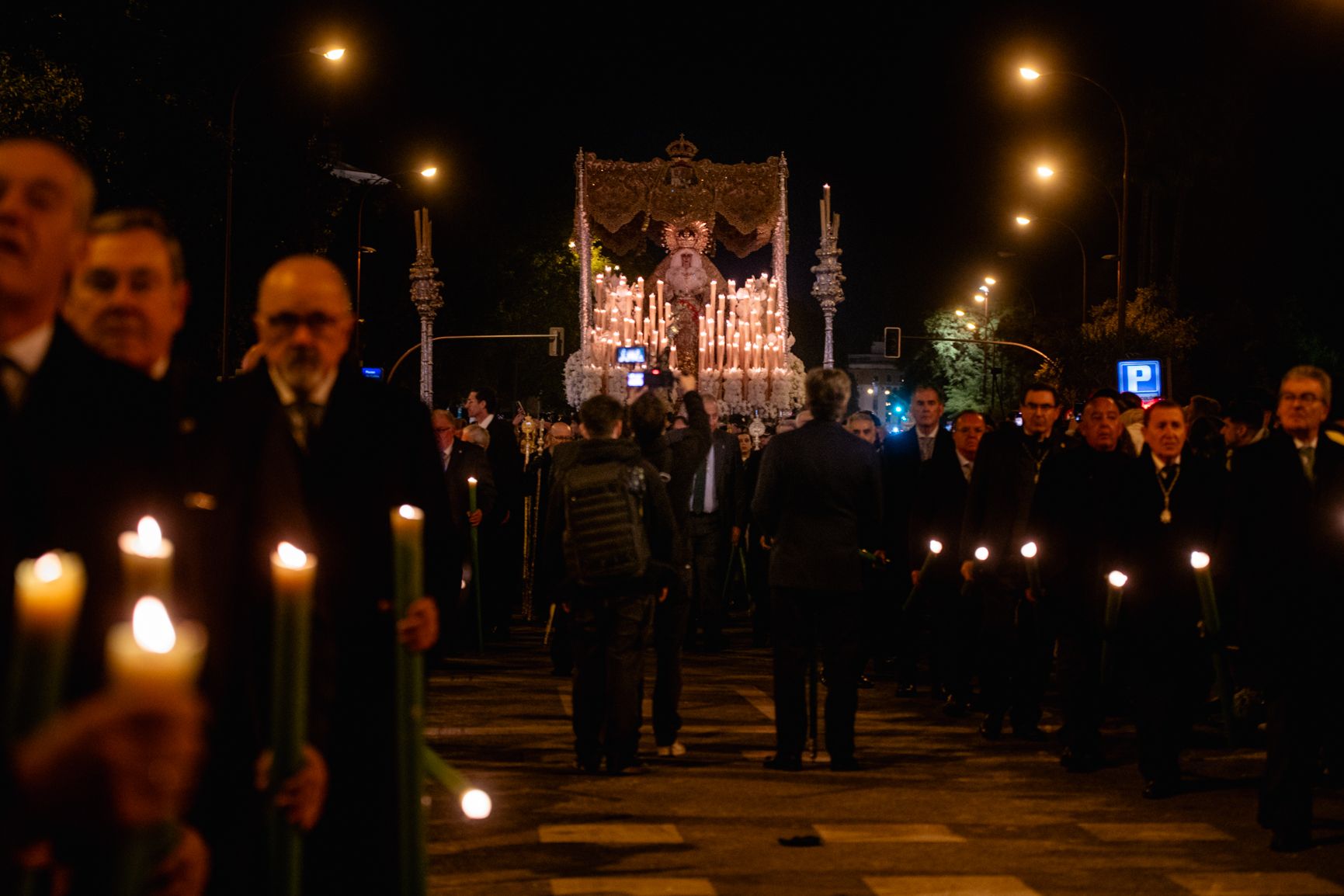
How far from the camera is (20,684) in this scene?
1933 millimetres

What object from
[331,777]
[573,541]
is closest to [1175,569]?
[573,541]

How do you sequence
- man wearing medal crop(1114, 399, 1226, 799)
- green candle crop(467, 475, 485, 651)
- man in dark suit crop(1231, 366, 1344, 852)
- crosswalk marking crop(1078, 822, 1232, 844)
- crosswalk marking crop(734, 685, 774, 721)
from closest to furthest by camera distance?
1. man in dark suit crop(1231, 366, 1344, 852)
2. crosswalk marking crop(1078, 822, 1232, 844)
3. man wearing medal crop(1114, 399, 1226, 799)
4. crosswalk marking crop(734, 685, 774, 721)
5. green candle crop(467, 475, 485, 651)

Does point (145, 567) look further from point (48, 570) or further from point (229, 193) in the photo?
point (229, 193)

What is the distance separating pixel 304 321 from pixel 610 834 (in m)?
3.76

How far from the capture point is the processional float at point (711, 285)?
40.4 metres

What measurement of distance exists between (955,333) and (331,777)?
253ft

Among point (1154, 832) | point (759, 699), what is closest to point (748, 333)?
point (759, 699)

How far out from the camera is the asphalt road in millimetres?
6562

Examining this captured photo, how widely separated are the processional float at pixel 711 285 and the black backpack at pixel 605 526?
30.8m

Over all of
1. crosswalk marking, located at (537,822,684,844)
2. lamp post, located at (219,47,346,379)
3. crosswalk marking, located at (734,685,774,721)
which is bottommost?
crosswalk marking, located at (537,822,684,844)

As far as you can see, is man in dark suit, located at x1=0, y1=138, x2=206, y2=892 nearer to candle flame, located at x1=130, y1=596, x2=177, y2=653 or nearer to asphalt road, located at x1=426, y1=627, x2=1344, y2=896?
candle flame, located at x1=130, y1=596, x2=177, y2=653

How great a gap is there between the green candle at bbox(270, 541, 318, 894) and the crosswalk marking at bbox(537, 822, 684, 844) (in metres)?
4.30

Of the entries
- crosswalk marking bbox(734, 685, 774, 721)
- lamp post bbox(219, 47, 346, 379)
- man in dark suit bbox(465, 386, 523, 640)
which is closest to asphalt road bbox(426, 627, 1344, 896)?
crosswalk marking bbox(734, 685, 774, 721)

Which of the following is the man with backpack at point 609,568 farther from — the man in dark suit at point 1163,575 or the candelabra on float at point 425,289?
the candelabra on float at point 425,289
